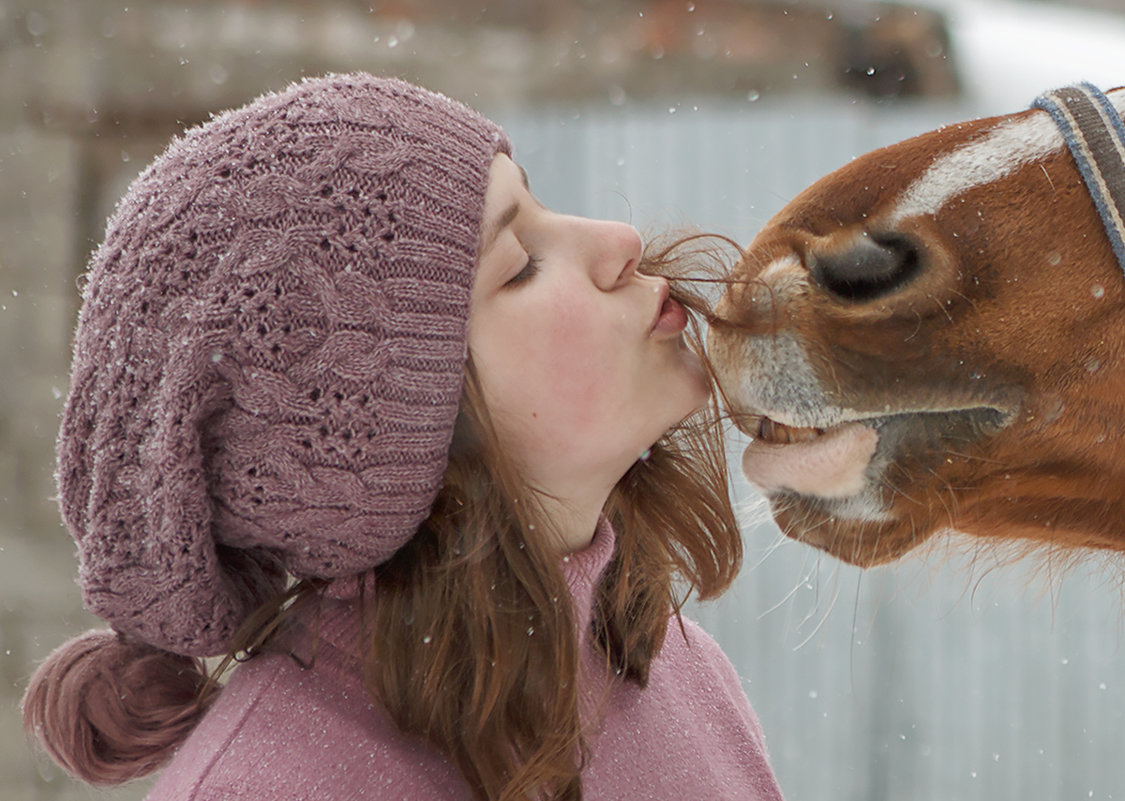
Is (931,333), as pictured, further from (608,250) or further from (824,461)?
(608,250)

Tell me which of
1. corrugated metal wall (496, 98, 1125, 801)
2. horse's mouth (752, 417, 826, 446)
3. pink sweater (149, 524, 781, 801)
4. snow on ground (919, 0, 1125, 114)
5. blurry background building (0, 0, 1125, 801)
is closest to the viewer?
pink sweater (149, 524, 781, 801)

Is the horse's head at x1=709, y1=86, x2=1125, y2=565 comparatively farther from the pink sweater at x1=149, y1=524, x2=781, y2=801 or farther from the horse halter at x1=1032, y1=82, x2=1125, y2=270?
the pink sweater at x1=149, y1=524, x2=781, y2=801

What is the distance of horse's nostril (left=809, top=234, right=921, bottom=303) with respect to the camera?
94 centimetres

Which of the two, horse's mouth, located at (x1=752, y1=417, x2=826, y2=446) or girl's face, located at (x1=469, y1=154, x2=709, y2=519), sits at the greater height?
girl's face, located at (x1=469, y1=154, x2=709, y2=519)

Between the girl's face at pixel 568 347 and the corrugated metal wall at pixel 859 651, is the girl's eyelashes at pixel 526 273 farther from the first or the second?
the corrugated metal wall at pixel 859 651

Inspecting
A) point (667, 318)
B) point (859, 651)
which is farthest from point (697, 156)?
point (667, 318)

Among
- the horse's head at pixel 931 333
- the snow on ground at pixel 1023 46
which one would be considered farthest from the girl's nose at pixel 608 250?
the snow on ground at pixel 1023 46

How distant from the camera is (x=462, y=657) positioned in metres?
0.95

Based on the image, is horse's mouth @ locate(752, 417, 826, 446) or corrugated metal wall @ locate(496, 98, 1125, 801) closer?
horse's mouth @ locate(752, 417, 826, 446)

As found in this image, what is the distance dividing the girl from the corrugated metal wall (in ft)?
7.69

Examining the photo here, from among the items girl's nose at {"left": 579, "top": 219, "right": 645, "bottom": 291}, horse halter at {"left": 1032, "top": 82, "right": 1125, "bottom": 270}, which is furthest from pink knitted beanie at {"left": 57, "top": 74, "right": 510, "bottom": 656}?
horse halter at {"left": 1032, "top": 82, "right": 1125, "bottom": 270}

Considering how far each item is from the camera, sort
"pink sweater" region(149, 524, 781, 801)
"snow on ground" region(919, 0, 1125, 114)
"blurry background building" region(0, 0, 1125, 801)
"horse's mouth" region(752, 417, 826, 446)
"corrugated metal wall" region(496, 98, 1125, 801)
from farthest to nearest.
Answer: "corrugated metal wall" region(496, 98, 1125, 801)
"blurry background building" region(0, 0, 1125, 801)
"snow on ground" region(919, 0, 1125, 114)
"horse's mouth" region(752, 417, 826, 446)
"pink sweater" region(149, 524, 781, 801)

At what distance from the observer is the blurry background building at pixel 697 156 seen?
9.71 ft

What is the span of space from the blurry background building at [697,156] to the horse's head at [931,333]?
181 centimetres
